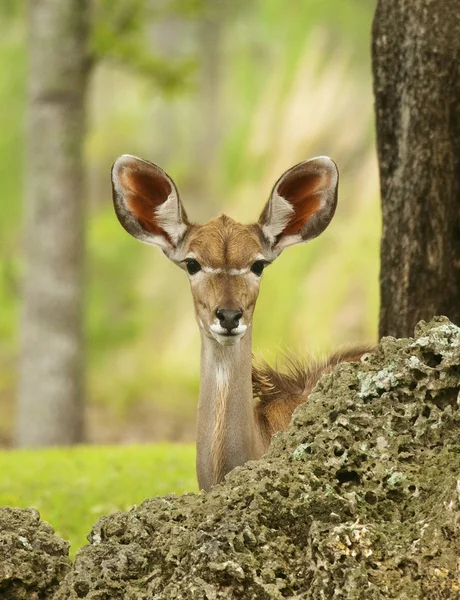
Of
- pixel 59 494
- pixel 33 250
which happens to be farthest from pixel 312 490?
pixel 33 250

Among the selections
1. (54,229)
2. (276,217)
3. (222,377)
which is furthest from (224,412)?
(54,229)

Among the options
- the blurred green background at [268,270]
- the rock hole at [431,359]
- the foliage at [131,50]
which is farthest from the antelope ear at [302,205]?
the blurred green background at [268,270]

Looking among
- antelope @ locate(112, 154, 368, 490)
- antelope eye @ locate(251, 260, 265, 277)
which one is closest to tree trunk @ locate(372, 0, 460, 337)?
antelope @ locate(112, 154, 368, 490)

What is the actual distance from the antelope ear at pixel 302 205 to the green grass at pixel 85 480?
193 centimetres

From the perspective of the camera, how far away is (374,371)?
4.08 meters

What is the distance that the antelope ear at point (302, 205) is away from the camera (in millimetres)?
5371

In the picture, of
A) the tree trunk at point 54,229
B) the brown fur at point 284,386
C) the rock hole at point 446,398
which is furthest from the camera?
the tree trunk at point 54,229

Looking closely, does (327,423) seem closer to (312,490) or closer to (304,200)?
(312,490)

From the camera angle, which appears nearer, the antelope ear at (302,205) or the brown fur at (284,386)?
the antelope ear at (302,205)

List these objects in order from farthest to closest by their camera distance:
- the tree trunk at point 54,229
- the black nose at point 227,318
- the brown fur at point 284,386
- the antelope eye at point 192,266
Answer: the tree trunk at point 54,229, the brown fur at point 284,386, the antelope eye at point 192,266, the black nose at point 227,318

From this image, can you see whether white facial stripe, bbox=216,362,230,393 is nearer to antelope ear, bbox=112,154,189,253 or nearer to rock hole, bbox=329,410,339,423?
antelope ear, bbox=112,154,189,253

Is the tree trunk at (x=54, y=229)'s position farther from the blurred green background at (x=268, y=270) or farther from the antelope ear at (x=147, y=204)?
the antelope ear at (x=147, y=204)

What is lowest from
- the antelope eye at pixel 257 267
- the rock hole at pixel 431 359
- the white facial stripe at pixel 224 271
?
the rock hole at pixel 431 359

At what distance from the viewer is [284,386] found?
5.81 m
